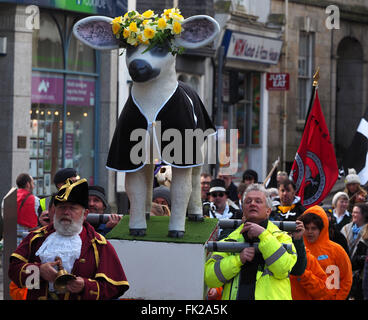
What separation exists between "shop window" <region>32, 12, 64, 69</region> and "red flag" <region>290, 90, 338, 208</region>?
24.5ft

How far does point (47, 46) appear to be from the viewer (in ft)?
54.4

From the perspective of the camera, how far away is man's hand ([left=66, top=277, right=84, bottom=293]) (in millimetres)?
4602

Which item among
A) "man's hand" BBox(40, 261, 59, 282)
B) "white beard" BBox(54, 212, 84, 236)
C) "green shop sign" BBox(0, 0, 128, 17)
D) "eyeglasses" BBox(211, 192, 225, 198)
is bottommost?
"man's hand" BBox(40, 261, 59, 282)

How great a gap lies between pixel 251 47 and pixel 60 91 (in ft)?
28.1

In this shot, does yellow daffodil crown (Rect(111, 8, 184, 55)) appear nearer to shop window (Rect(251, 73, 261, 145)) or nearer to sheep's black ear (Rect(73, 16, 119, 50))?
sheep's black ear (Rect(73, 16, 119, 50))

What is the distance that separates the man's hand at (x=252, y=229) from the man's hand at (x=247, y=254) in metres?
0.09

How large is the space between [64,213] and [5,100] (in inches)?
439

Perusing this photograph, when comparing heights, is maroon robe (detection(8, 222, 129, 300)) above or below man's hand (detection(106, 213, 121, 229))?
below

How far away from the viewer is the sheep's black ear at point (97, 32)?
6121 mm

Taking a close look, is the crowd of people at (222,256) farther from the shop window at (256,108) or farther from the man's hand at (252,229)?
the shop window at (256,108)

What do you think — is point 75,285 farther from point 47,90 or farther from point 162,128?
point 47,90

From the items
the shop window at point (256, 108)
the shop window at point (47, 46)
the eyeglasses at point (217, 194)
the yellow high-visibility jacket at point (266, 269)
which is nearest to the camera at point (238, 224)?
the yellow high-visibility jacket at point (266, 269)

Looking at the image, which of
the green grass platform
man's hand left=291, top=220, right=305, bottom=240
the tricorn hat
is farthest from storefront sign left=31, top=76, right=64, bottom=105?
man's hand left=291, top=220, right=305, bottom=240

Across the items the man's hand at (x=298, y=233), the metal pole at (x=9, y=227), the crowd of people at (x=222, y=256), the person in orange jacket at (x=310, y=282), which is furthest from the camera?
the person in orange jacket at (x=310, y=282)
